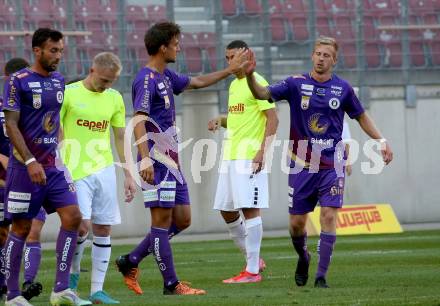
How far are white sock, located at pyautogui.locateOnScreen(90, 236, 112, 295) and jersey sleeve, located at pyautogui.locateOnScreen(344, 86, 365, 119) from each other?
2574mm

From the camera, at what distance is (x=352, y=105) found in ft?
34.6

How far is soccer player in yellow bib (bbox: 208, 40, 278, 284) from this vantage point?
11.7 meters

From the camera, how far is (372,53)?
22.4 m

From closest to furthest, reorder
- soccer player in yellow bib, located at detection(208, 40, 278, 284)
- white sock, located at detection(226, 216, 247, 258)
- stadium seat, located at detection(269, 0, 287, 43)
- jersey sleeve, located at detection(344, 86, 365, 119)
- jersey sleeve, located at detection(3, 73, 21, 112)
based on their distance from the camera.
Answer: jersey sleeve, located at detection(3, 73, 21, 112) < jersey sleeve, located at detection(344, 86, 365, 119) < soccer player in yellow bib, located at detection(208, 40, 278, 284) < white sock, located at detection(226, 216, 247, 258) < stadium seat, located at detection(269, 0, 287, 43)

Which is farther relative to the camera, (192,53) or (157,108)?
(192,53)

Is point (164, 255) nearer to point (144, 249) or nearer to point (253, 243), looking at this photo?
point (144, 249)

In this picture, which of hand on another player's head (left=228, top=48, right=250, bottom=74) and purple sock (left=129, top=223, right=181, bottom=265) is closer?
hand on another player's head (left=228, top=48, right=250, bottom=74)

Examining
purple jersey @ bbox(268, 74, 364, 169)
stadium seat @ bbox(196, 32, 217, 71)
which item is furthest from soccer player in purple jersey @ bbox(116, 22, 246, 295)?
stadium seat @ bbox(196, 32, 217, 71)

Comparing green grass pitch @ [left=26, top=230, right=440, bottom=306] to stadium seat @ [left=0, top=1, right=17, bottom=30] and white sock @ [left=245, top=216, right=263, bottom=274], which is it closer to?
white sock @ [left=245, top=216, right=263, bottom=274]

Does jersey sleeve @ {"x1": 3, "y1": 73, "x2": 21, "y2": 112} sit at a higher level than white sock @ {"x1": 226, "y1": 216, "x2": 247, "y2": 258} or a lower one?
higher

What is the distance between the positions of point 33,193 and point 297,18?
14280 millimetres

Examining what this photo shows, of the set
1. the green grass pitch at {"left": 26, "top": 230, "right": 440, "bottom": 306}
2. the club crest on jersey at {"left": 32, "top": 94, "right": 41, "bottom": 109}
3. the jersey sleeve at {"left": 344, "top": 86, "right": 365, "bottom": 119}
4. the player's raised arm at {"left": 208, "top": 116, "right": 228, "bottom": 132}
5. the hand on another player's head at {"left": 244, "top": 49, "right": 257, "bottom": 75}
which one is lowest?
the green grass pitch at {"left": 26, "top": 230, "right": 440, "bottom": 306}

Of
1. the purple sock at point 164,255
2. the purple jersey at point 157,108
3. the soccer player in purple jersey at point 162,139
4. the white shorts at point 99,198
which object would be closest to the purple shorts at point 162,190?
the soccer player in purple jersey at point 162,139

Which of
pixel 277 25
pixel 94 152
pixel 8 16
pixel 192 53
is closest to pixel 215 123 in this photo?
pixel 94 152
